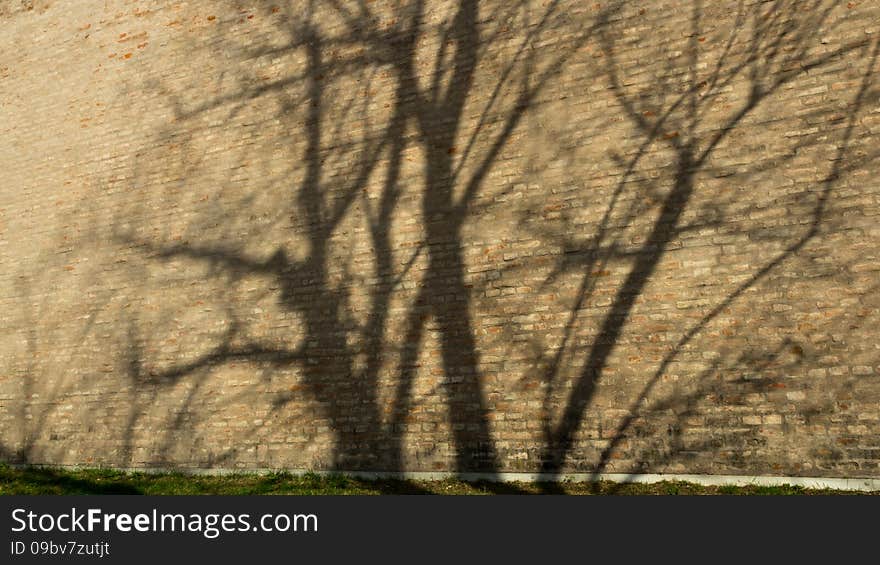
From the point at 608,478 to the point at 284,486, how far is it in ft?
10.3

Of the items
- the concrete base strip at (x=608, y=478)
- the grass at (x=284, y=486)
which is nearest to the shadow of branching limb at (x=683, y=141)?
the concrete base strip at (x=608, y=478)

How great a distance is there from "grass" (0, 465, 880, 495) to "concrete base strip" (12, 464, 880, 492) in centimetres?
5

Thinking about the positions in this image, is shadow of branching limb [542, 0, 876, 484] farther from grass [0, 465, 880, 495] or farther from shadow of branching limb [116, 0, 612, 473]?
shadow of branching limb [116, 0, 612, 473]

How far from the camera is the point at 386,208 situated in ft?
22.1

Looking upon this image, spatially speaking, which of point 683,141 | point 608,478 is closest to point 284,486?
point 608,478

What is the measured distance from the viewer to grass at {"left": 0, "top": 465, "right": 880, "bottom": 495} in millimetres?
5316

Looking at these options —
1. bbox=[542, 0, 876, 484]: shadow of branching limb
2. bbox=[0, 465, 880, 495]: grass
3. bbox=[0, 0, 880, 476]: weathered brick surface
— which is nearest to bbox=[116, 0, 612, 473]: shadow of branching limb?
bbox=[0, 0, 880, 476]: weathered brick surface

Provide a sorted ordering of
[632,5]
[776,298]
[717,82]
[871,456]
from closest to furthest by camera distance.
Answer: [871,456], [776,298], [717,82], [632,5]

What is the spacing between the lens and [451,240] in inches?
253

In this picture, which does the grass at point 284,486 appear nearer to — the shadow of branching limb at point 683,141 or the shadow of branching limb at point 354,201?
the shadow of branching limb at point 354,201

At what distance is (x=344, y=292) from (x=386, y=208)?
3.36ft

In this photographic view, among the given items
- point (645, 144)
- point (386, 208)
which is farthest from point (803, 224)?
point (386, 208)

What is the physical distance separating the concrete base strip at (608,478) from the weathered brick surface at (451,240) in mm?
86

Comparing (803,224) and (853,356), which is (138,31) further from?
(853,356)
